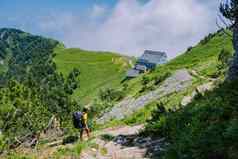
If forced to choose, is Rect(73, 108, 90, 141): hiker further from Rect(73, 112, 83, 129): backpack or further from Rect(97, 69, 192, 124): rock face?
Rect(97, 69, 192, 124): rock face

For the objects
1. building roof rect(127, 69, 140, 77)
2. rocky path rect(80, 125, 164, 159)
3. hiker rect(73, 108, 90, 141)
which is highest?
building roof rect(127, 69, 140, 77)

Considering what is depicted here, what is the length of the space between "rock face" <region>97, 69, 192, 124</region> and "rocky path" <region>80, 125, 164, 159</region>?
29.1m

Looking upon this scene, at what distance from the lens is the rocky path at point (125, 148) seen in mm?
16370

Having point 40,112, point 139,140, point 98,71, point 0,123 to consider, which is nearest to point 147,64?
point 98,71

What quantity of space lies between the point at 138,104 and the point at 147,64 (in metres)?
122

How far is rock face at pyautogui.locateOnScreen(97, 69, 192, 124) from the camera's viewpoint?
51.1 metres

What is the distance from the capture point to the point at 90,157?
16.8 meters

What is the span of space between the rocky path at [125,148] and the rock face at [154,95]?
29.1m

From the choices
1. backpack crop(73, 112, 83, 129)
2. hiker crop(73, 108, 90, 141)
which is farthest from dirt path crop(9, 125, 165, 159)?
backpack crop(73, 112, 83, 129)

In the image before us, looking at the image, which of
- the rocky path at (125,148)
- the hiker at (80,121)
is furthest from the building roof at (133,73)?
the rocky path at (125,148)

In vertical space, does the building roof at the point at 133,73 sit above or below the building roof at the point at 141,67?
below

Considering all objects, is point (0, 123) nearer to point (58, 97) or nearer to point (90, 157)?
point (90, 157)

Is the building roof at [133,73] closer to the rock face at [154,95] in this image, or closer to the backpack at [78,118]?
the rock face at [154,95]

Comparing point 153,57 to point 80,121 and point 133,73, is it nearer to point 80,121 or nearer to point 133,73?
point 133,73
